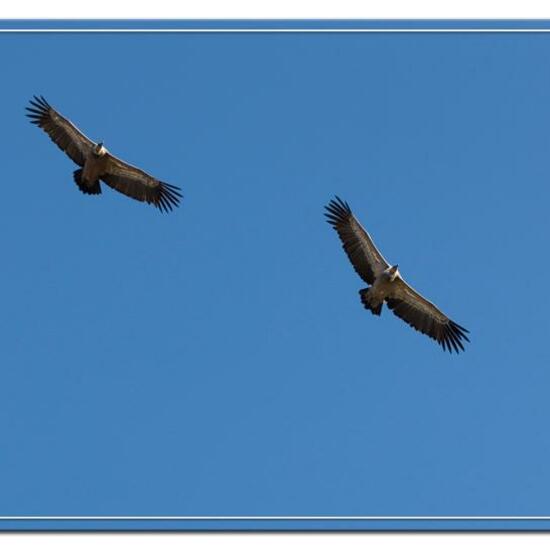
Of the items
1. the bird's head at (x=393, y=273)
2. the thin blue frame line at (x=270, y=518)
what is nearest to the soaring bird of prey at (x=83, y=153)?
the bird's head at (x=393, y=273)

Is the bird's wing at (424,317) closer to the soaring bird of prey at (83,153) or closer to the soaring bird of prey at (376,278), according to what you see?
the soaring bird of prey at (376,278)

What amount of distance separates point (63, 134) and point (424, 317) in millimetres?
6588

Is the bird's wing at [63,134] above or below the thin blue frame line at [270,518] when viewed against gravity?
above

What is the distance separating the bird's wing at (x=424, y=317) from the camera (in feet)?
66.7

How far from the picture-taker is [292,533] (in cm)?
1341

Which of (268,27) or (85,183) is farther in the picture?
(85,183)

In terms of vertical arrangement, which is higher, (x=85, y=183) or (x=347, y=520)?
(x=85, y=183)

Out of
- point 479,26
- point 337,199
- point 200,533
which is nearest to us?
point 200,533

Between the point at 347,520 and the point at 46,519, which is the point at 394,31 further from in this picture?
the point at 46,519

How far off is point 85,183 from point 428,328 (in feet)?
20.0

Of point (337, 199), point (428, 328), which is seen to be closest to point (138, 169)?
point (337, 199)

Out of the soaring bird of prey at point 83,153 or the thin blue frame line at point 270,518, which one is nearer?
the thin blue frame line at point 270,518

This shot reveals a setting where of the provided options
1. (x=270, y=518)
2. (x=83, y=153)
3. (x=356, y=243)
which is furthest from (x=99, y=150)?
(x=270, y=518)

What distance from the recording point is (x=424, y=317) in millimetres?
20656
